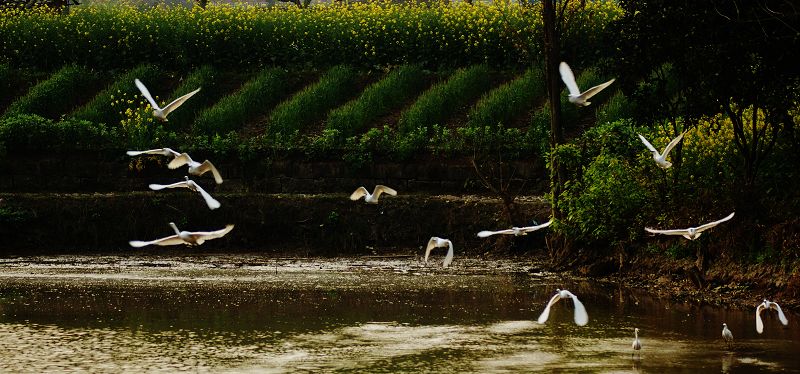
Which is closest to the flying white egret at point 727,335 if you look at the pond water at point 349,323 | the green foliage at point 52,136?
the pond water at point 349,323

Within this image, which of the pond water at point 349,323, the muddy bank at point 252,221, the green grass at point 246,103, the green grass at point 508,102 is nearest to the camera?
the pond water at point 349,323

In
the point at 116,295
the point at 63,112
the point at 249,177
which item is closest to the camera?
the point at 116,295

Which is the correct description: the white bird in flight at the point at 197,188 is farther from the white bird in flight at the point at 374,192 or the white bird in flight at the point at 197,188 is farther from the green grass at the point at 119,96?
the green grass at the point at 119,96

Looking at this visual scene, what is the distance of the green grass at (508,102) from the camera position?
85.1 ft

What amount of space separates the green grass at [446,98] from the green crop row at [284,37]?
3.98ft

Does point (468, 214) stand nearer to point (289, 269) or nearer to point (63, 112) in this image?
point (289, 269)

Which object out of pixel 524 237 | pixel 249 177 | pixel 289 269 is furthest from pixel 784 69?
pixel 249 177

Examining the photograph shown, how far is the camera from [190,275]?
63.8 ft

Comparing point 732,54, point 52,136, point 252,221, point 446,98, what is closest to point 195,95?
point 52,136

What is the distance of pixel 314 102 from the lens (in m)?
28.1

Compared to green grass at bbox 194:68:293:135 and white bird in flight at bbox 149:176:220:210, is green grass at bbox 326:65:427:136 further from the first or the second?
white bird in flight at bbox 149:176:220:210

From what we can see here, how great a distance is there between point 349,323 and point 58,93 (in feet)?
54.8

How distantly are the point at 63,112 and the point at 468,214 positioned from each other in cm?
1146

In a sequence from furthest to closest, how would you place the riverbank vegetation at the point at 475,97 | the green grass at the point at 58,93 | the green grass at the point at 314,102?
the green grass at the point at 58,93 → the green grass at the point at 314,102 → the riverbank vegetation at the point at 475,97
